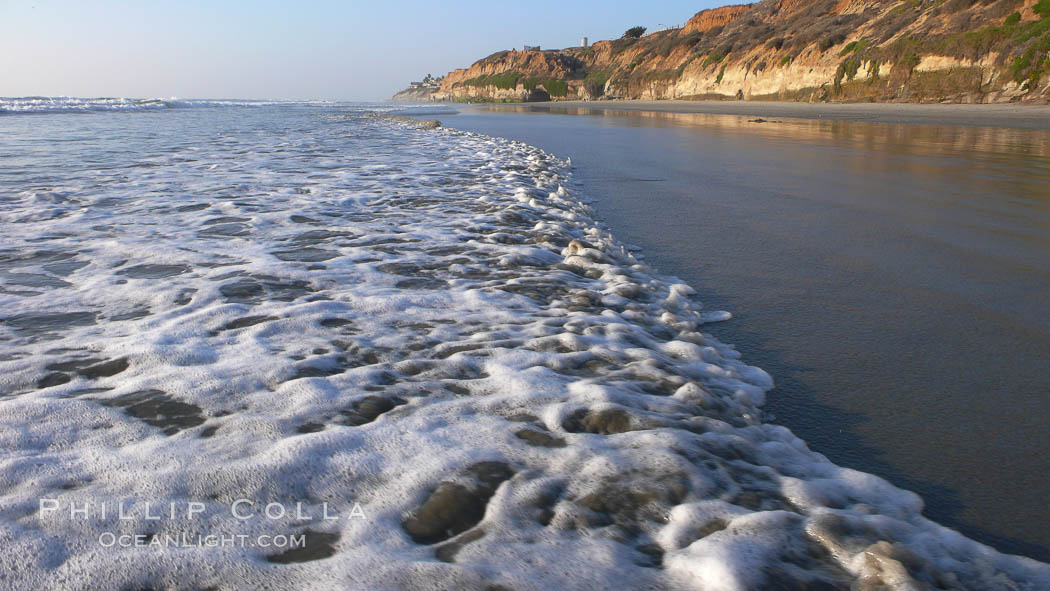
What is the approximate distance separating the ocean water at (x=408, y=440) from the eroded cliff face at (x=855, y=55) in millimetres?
23320

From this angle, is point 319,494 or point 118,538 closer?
point 118,538

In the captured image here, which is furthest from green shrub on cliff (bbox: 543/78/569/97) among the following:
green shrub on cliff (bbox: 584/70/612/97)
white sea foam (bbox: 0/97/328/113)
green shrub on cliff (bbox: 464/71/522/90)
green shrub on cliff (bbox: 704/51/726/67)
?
white sea foam (bbox: 0/97/328/113)

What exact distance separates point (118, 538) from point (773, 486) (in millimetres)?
1575

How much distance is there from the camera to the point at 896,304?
2805 millimetres

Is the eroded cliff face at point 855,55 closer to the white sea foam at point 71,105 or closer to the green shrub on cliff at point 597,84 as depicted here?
the green shrub on cliff at point 597,84

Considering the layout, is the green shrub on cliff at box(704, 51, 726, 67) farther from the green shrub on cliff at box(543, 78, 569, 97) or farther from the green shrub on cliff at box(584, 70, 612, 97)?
the green shrub on cliff at box(543, 78, 569, 97)

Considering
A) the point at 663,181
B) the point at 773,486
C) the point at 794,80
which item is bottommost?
the point at 773,486

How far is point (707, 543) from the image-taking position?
136 cm

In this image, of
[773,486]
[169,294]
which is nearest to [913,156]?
[773,486]

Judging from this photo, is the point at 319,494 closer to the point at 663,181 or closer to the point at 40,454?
the point at 40,454

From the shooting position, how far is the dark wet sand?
169cm

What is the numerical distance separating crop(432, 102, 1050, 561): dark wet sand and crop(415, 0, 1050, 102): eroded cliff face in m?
18.0

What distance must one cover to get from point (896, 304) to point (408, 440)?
91.9 inches

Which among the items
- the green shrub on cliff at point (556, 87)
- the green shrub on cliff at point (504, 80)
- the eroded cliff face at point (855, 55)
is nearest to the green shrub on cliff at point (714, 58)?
the eroded cliff face at point (855, 55)
